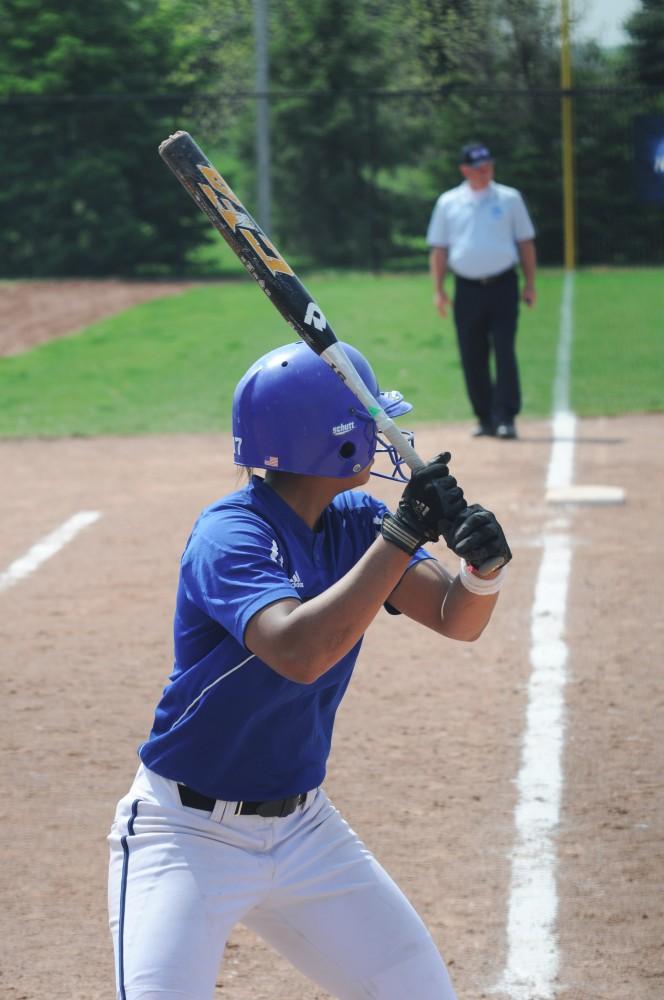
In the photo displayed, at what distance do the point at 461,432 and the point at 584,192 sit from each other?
55.4 feet

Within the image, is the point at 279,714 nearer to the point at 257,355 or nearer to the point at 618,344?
the point at 257,355

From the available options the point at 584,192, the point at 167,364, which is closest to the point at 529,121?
the point at 584,192

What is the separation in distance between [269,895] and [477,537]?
0.86 meters

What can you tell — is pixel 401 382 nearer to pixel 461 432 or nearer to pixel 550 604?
pixel 461 432

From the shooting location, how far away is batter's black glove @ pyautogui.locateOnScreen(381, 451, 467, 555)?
2.78 metres

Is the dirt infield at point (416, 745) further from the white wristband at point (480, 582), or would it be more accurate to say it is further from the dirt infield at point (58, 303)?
the dirt infield at point (58, 303)

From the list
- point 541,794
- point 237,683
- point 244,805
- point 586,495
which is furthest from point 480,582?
point 586,495

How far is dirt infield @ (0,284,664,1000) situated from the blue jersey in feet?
3.89

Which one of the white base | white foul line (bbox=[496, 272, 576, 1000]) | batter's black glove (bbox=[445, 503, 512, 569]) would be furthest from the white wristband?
the white base

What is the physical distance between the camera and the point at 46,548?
29.1ft

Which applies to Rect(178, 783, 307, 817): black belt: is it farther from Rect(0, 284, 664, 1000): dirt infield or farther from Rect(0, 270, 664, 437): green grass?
Rect(0, 270, 664, 437): green grass

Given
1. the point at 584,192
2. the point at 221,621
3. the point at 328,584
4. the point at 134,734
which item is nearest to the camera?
the point at 221,621

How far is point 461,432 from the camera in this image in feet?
39.8

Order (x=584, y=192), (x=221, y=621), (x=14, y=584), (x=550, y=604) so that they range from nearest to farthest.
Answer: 1. (x=221, y=621)
2. (x=550, y=604)
3. (x=14, y=584)
4. (x=584, y=192)
